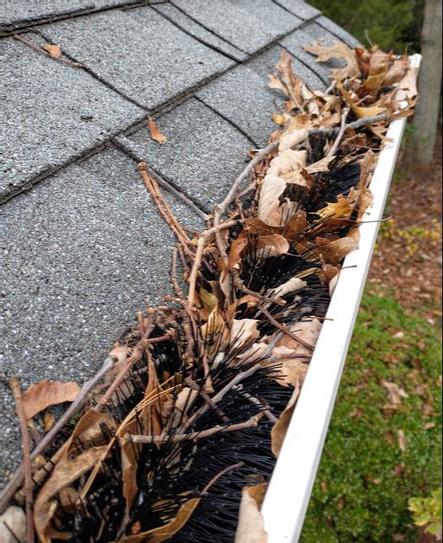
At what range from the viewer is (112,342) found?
898 mm

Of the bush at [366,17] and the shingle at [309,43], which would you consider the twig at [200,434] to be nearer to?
the shingle at [309,43]

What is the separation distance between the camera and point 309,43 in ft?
7.67

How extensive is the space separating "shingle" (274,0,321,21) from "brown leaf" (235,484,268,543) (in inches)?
93.5

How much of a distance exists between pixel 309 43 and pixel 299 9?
1.48 feet

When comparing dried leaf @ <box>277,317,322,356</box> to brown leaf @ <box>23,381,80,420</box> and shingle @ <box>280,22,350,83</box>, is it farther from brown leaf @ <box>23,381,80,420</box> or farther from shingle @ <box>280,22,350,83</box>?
shingle @ <box>280,22,350,83</box>

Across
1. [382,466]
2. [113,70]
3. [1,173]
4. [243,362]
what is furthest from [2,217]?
[382,466]

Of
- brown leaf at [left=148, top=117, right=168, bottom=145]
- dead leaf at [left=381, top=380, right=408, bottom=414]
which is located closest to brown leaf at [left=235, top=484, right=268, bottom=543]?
brown leaf at [left=148, top=117, right=168, bottom=145]

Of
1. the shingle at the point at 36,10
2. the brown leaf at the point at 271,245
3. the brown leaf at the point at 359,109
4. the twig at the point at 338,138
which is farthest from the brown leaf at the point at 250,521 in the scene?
the brown leaf at the point at 359,109

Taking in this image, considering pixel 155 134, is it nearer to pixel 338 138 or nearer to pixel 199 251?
pixel 199 251

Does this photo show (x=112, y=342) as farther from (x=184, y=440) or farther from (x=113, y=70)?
(x=113, y=70)

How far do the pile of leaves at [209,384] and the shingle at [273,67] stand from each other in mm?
521

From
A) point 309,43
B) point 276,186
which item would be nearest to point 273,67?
point 309,43

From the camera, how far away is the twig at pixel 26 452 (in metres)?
0.67

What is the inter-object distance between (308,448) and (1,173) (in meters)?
0.71
